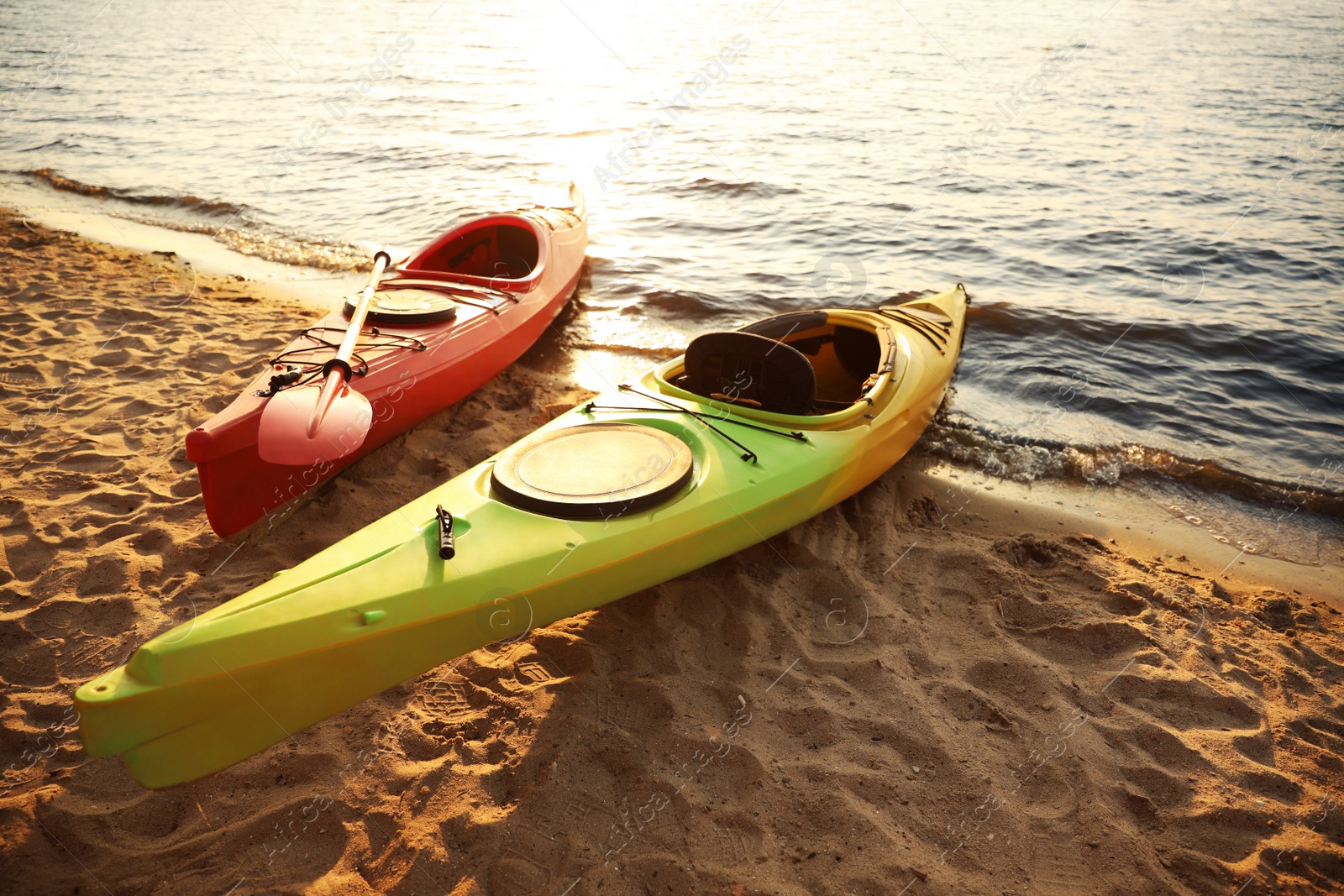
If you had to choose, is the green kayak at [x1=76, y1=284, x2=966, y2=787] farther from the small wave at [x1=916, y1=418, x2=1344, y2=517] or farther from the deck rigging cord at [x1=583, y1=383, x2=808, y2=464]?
the small wave at [x1=916, y1=418, x2=1344, y2=517]

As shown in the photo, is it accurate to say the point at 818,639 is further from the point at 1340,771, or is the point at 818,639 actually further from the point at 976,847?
the point at 1340,771

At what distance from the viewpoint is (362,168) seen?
1184 cm

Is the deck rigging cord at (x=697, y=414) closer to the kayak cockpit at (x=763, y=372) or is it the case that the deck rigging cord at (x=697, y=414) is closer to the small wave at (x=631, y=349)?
the kayak cockpit at (x=763, y=372)

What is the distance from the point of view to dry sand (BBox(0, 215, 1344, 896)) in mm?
2430

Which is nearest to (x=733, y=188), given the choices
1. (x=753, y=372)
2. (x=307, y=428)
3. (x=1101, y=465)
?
(x=1101, y=465)

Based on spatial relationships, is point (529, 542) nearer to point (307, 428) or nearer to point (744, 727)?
point (744, 727)

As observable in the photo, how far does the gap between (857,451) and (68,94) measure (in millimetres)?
19596

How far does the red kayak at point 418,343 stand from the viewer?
3725 millimetres

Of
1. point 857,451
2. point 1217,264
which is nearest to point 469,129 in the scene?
point 1217,264

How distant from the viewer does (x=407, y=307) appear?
488cm

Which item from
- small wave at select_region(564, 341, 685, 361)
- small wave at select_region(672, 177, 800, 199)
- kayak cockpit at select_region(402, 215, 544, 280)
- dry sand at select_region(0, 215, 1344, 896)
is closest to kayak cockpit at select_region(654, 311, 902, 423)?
dry sand at select_region(0, 215, 1344, 896)

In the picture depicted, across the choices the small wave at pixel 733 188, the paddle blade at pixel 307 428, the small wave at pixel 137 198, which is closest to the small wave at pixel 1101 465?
the paddle blade at pixel 307 428

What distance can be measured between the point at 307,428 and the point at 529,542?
1.24 m

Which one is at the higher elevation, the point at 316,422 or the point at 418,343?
the point at 316,422
